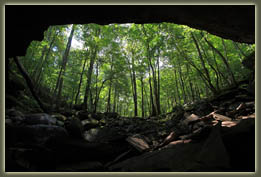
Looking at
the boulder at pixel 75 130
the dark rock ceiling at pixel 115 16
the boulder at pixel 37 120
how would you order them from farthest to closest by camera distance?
the boulder at pixel 37 120 → the boulder at pixel 75 130 → the dark rock ceiling at pixel 115 16

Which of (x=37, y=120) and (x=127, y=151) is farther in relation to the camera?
(x=37, y=120)

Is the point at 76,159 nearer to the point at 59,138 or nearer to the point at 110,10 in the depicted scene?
the point at 59,138

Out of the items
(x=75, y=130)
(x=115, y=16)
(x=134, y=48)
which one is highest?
(x=134, y=48)

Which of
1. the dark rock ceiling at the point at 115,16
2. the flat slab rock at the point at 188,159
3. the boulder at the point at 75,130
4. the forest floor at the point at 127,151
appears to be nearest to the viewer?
the flat slab rock at the point at 188,159

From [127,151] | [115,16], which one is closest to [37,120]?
[127,151]

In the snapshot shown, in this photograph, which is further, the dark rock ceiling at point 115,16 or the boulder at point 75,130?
the boulder at point 75,130

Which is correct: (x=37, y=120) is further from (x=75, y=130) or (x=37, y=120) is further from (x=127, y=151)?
(x=127, y=151)

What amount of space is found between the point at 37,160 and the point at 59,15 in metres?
4.17

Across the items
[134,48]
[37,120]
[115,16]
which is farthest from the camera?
[134,48]

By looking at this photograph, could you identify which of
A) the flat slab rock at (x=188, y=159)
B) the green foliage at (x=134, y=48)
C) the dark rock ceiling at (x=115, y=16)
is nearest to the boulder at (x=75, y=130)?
the flat slab rock at (x=188, y=159)

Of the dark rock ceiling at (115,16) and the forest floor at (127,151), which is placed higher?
the dark rock ceiling at (115,16)

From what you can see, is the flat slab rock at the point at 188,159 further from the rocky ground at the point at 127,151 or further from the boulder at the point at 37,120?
the boulder at the point at 37,120

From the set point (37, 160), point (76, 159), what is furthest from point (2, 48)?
point (76, 159)

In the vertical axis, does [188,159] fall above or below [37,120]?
below
